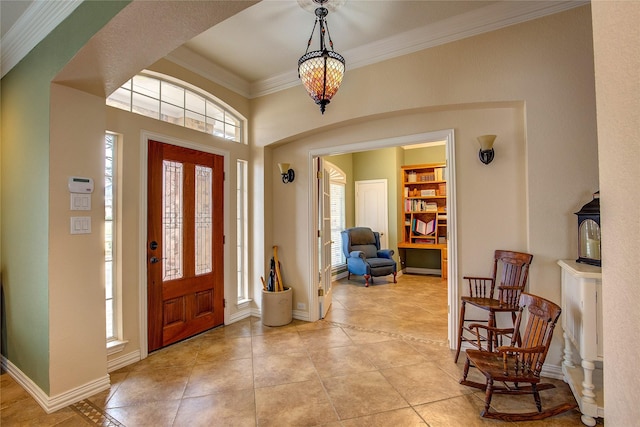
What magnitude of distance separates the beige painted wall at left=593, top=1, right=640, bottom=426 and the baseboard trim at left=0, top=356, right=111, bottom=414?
3.02m

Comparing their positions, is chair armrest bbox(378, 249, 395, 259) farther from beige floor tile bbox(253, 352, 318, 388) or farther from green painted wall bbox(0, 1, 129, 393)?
green painted wall bbox(0, 1, 129, 393)

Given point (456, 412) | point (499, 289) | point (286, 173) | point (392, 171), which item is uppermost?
point (392, 171)

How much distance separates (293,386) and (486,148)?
2.67 metres

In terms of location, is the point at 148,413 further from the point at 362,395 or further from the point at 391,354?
the point at 391,354

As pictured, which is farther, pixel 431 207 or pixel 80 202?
pixel 431 207

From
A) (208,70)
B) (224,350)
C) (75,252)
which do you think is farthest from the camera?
(208,70)

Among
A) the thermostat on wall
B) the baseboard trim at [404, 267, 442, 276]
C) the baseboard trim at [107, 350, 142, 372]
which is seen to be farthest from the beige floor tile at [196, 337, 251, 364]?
the baseboard trim at [404, 267, 442, 276]

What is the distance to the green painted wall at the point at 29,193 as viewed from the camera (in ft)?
6.98

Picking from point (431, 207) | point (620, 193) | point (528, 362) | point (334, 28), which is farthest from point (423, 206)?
point (620, 193)

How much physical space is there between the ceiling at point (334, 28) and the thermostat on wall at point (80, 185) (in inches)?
43.3

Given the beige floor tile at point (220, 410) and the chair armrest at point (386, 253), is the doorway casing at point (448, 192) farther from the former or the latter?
the chair armrest at point (386, 253)

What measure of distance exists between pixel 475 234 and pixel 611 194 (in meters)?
2.35

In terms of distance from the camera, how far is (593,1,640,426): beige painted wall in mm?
658

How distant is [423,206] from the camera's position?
6938 millimetres
